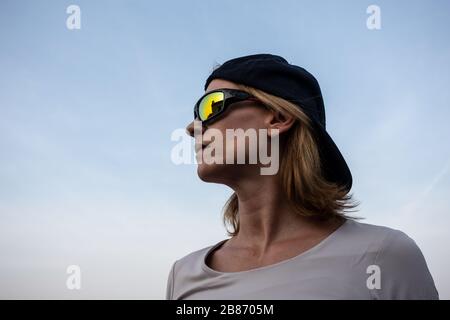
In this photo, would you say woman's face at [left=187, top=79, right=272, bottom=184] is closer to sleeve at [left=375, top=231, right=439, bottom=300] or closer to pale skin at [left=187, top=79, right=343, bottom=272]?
pale skin at [left=187, top=79, right=343, bottom=272]

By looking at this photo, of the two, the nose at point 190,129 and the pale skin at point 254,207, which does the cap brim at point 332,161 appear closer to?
the pale skin at point 254,207

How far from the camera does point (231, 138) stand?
3.08 meters

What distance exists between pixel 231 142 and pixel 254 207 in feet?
1.77

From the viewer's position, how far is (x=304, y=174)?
3.05 metres

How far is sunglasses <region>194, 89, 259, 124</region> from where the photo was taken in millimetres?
3172

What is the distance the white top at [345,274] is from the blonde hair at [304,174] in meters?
0.23

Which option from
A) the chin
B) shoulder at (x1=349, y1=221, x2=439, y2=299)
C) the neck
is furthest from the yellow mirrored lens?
shoulder at (x1=349, y1=221, x2=439, y2=299)

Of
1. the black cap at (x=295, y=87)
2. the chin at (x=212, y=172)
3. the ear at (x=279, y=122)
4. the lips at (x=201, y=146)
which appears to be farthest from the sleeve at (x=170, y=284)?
the black cap at (x=295, y=87)

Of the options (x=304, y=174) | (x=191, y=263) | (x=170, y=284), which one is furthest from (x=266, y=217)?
(x=170, y=284)

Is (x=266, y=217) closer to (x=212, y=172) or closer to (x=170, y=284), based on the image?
(x=212, y=172)

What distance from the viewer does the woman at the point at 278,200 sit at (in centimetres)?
255

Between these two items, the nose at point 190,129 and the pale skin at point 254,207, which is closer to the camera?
the pale skin at point 254,207
